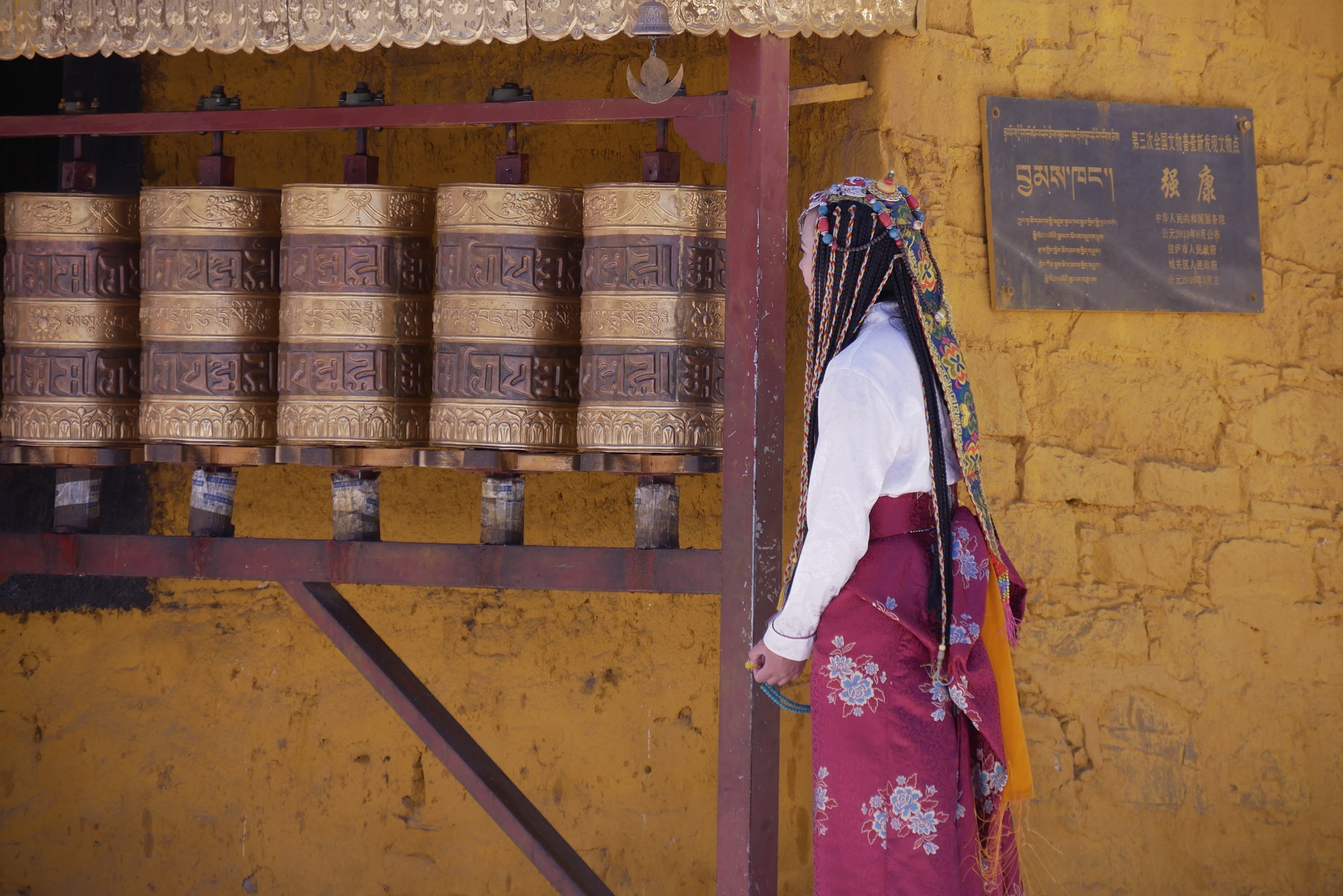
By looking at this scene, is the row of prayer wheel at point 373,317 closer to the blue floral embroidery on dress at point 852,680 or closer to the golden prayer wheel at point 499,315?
the golden prayer wheel at point 499,315

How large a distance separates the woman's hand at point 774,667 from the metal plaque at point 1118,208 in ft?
4.13

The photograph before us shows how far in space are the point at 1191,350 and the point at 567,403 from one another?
5.42ft

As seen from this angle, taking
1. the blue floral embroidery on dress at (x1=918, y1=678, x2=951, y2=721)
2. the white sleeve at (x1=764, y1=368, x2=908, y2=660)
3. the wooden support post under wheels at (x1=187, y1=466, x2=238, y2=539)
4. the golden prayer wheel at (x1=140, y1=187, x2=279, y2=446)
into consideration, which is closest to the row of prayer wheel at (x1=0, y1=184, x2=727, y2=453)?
the golden prayer wheel at (x1=140, y1=187, x2=279, y2=446)

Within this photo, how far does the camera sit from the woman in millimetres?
2338

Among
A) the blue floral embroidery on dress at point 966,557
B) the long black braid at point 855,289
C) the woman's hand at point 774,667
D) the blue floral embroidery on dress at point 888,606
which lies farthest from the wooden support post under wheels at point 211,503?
the blue floral embroidery on dress at point 966,557

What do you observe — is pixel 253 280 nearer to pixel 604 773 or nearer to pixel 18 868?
pixel 604 773

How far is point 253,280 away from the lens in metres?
3.01

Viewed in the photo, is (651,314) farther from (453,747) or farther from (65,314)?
(65,314)

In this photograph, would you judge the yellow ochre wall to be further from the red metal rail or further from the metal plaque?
the red metal rail

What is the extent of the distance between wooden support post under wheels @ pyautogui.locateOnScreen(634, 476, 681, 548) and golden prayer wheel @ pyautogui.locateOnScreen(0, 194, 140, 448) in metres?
1.30

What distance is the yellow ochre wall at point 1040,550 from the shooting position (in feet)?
10.9

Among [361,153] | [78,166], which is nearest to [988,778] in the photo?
[361,153]

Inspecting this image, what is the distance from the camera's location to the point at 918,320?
A: 8.00ft

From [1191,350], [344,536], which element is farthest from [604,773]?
[1191,350]
